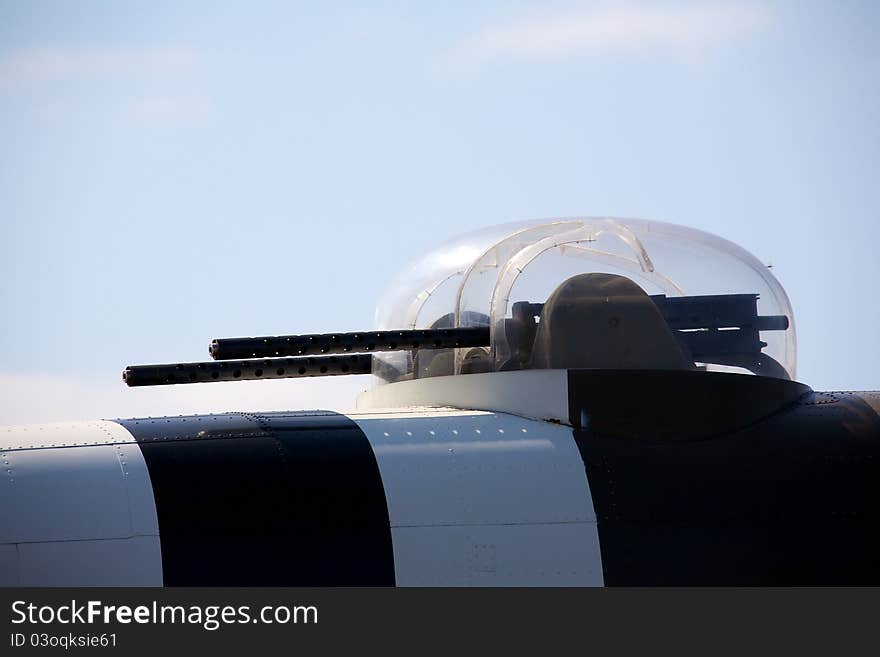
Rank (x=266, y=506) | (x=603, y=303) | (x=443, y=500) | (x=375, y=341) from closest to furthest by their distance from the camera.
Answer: (x=266, y=506) → (x=443, y=500) → (x=603, y=303) → (x=375, y=341)

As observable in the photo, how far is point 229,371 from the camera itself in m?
9.47

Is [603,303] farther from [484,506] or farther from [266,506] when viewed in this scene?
[266,506]

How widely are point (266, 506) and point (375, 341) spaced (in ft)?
7.15

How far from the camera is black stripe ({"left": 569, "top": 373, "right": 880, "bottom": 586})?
26.2 feet

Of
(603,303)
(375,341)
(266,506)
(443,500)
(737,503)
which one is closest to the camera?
(266,506)

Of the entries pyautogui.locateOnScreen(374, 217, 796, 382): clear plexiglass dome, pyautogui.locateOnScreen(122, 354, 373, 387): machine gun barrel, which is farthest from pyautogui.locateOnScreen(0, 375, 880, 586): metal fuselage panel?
pyautogui.locateOnScreen(122, 354, 373, 387): machine gun barrel

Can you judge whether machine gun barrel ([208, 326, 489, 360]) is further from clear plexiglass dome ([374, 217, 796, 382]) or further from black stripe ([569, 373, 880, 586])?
black stripe ([569, 373, 880, 586])

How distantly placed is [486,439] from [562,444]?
50 cm

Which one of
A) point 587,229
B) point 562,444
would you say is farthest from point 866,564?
point 587,229

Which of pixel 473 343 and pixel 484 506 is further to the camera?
pixel 473 343

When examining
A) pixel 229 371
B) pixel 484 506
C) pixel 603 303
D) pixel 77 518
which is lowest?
pixel 484 506

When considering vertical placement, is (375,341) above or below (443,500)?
above

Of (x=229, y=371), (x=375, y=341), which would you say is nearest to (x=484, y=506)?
(x=375, y=341)
